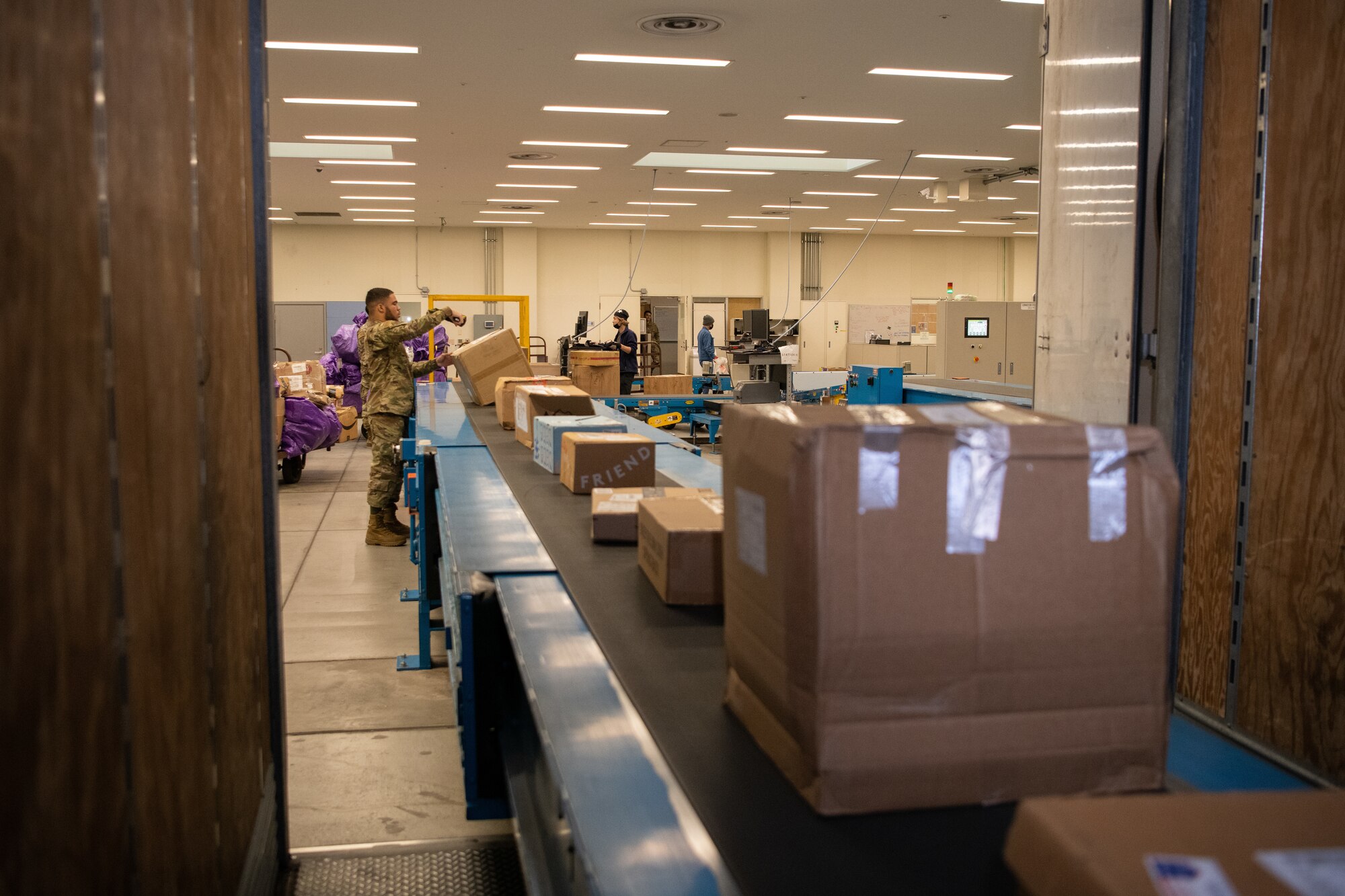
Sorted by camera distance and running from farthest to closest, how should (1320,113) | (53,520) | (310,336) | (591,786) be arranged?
(310,336)
(1320,113)
(591,786)
(53,520)

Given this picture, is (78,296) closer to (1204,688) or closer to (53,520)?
(53,520)

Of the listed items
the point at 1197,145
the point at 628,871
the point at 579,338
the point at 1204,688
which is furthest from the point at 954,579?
the point at 579,338

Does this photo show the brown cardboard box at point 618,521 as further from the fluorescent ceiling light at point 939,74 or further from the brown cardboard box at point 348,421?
the brown cardboard box at point 348,421

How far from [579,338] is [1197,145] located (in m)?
10.5

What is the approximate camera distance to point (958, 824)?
96 cm

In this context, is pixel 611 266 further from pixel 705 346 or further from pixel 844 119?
pixel 844 119

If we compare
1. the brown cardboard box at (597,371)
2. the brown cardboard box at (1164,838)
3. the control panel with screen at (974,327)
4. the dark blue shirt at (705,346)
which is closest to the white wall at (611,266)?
the dark blue shirt at (705,346)

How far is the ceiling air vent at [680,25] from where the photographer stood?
21.0ft

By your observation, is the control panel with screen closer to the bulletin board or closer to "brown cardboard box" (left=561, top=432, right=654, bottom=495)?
"brown cardboard box" (left=561, top=432, right=654, bottom=495)

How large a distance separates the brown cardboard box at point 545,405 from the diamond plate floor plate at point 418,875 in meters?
1.57

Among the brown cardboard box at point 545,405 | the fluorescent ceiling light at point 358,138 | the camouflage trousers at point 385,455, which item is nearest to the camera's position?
the brown cardboard box at point 545,405

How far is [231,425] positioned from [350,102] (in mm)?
7633

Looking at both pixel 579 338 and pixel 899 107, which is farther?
pixel 579 338

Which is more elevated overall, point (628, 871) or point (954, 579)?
point (954, 579)
